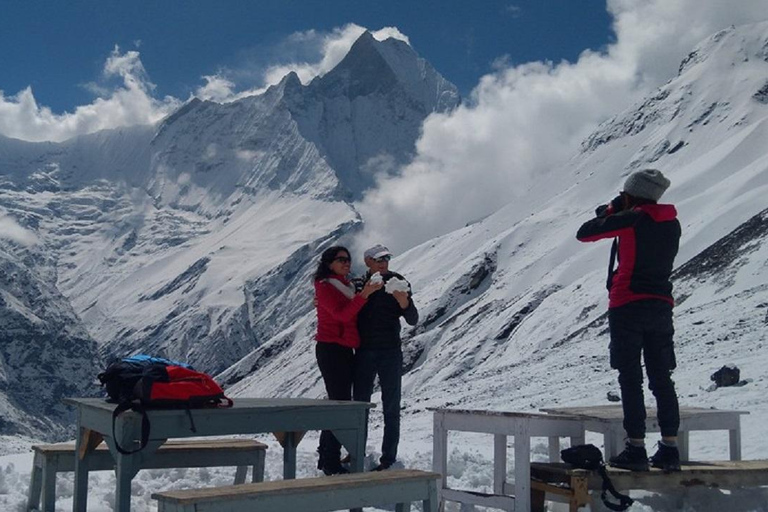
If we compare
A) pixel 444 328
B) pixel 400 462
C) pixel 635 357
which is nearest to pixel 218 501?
pixel 635 357

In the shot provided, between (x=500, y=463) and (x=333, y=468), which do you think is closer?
(x=500, y=463)

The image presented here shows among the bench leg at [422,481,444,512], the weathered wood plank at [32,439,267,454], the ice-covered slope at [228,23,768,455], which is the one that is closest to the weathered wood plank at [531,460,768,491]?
the bench leg at [422,481,444,512]

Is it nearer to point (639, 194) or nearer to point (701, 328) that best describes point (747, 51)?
point (701, 328)

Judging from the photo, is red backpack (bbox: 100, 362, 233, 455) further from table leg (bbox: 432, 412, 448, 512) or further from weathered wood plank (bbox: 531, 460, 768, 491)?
weathered wood plank (bbox: 531, 460, 768, 491)

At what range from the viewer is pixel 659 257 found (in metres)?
6.32

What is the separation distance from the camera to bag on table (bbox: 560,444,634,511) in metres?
5.71

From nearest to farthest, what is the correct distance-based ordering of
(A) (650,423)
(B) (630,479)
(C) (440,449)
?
(B) (630,479), (A) (650,423), (C) (440,449)

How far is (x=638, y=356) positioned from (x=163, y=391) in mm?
3218

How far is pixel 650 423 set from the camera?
659 cm

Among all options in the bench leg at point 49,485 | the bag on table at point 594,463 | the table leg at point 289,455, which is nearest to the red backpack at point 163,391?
the table leg at point 289,455

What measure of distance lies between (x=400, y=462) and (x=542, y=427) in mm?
2826

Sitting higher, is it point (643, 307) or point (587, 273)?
point (587, 273)

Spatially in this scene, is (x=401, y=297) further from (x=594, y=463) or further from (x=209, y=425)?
(x=209, y=425)

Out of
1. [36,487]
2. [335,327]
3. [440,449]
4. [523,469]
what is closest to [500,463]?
[440,449]
